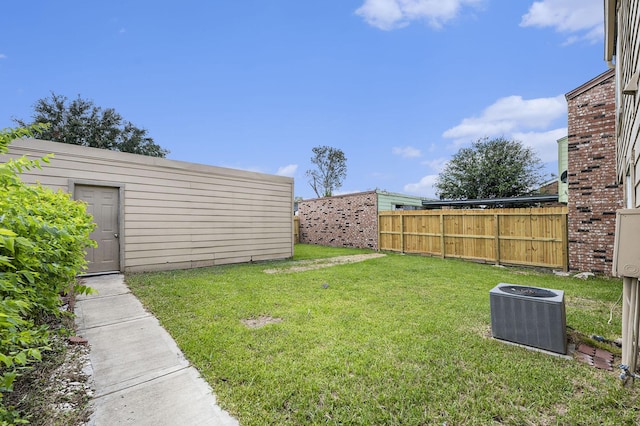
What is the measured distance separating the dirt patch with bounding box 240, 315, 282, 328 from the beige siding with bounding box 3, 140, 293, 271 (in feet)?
15.1

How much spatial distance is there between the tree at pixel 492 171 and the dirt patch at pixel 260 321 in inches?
821

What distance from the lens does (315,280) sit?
20.1ft

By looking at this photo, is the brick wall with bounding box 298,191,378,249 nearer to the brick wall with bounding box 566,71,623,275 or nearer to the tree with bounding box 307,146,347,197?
the brick wall with bounding box 566,71,623,275

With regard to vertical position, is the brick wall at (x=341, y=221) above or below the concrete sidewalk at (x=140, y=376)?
above

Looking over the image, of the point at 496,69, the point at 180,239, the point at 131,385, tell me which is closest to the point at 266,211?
the point at 180,239

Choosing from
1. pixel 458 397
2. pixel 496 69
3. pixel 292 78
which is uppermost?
pixel 292 78

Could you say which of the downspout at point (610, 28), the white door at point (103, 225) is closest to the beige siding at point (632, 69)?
the downspout at point (610, 28)

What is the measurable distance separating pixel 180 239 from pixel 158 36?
821 cm

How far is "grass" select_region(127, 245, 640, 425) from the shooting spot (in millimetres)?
1987

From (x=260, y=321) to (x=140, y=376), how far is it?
149 centimetres

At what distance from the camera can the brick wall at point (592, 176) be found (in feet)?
21.6

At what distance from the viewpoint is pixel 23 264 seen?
1633mm

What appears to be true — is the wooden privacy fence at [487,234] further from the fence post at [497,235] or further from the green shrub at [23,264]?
the green shrub at [23,264]

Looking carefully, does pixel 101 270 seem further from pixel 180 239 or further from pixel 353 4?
pixel 353 4
